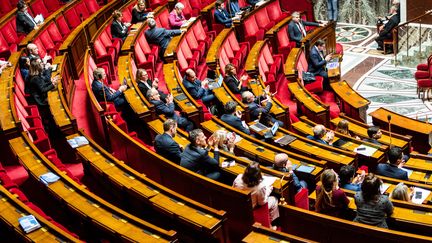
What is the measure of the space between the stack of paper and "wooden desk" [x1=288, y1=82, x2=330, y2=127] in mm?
2387

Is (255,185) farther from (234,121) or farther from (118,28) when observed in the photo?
(118,28)

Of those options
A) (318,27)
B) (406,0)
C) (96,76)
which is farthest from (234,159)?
(406,0)

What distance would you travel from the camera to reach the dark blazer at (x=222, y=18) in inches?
236

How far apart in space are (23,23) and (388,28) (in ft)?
12.4

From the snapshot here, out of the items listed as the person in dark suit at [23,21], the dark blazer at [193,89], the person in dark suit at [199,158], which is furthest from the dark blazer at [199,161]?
the person in dark suit at [23,21]

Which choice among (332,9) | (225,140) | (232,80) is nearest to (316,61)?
(232,80)

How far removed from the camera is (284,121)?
441 cm

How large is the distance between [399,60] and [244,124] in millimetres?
2999

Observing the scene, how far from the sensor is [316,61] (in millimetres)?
5371

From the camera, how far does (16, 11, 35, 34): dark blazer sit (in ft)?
17.7

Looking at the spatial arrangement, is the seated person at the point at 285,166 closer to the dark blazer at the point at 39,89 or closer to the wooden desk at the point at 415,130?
the wooden desk at the point at 415,130

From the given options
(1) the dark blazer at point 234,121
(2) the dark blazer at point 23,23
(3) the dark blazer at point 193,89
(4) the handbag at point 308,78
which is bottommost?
(4) the handbag at point 308,78

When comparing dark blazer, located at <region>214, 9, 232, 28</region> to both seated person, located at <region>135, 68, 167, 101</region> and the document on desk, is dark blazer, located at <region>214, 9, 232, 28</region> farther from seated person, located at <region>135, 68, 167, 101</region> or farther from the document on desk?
the document on desk

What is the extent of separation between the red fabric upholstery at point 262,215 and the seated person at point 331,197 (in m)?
0.25
